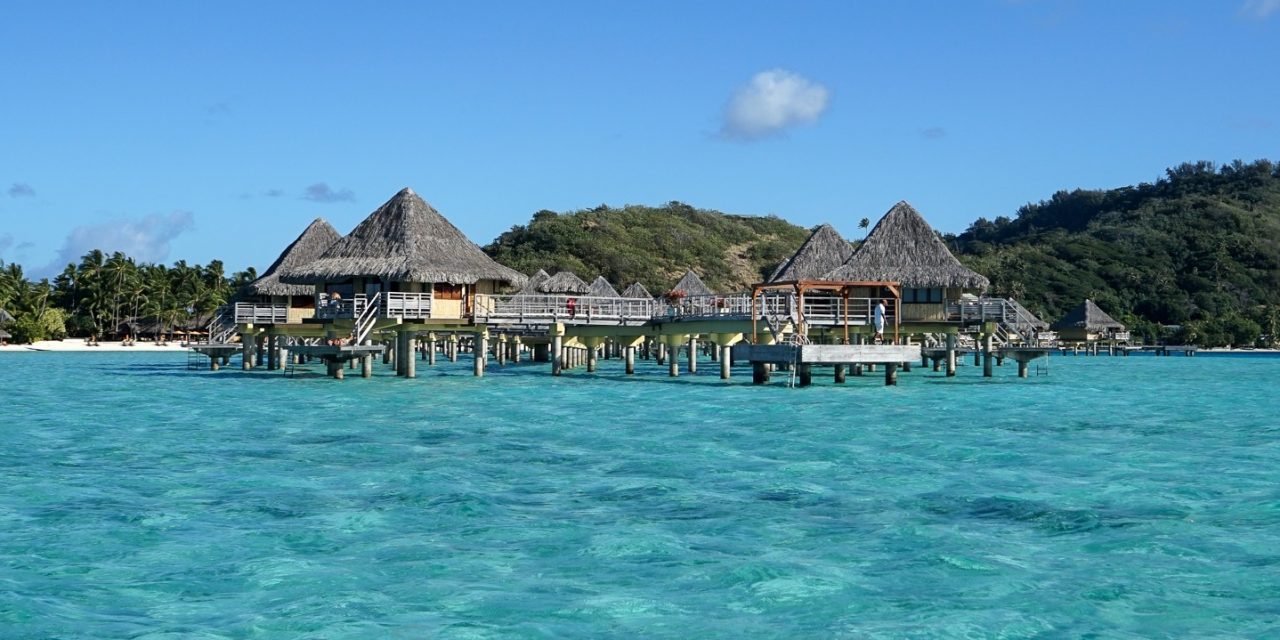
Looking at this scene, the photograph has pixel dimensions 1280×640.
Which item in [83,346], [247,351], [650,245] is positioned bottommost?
[247,351]

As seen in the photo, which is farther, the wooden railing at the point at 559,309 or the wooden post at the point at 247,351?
the wooden post at the point at 247,351

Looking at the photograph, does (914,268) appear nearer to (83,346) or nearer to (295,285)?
(295,285)

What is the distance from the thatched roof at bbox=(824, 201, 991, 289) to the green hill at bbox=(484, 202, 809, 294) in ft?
289

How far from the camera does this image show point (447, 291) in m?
46.3

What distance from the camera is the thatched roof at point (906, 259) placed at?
47.8 metres

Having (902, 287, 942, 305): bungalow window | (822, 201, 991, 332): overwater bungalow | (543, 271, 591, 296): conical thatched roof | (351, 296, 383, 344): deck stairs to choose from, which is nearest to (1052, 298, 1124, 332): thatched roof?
(543, 271, 591, 296): conical thatched roof

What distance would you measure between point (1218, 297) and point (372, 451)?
395 ft

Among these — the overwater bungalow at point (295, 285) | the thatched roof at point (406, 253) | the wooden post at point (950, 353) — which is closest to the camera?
the thatched roof at point (406, 253)

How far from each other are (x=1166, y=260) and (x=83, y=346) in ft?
342

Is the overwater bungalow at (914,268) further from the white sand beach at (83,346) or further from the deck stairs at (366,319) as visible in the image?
the white sand beach at (83,346)

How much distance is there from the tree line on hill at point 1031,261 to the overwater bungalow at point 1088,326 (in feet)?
59.9

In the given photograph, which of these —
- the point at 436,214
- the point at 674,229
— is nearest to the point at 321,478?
the point at 436,214

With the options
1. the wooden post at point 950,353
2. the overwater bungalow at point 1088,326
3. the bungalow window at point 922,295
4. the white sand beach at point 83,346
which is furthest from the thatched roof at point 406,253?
the overwater bungalow at point 1088,326

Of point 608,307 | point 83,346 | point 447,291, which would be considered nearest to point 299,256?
point 447,291
